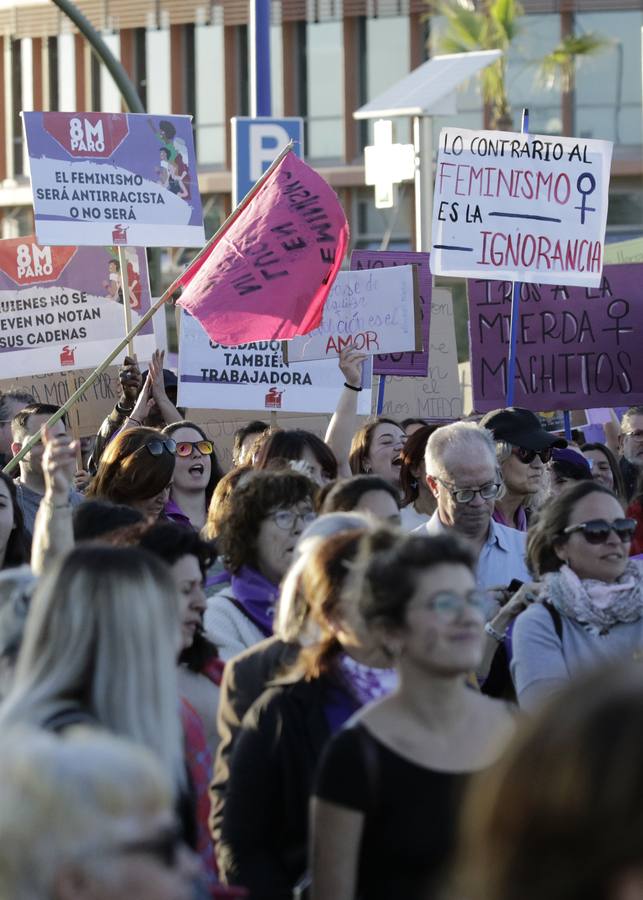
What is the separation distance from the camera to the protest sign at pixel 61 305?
10.3 meters

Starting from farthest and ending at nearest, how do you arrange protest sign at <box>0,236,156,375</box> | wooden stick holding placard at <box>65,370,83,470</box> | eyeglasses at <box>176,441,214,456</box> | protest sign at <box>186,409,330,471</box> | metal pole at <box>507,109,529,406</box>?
protest sign at <box>0,236,156,375</box> → protest sign at <box>186,409,330,471</box> → wooden stick holding placard at <box>65,370,83,470</box> → metal pole at <box>507,109,529,406</box> → eyeglasses at <box>176,441,214,456</box>

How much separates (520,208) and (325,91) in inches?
956

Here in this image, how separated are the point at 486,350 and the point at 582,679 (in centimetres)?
746

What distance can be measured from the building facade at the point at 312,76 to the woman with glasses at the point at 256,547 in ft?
83.4

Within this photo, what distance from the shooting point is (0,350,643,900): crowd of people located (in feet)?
4.72

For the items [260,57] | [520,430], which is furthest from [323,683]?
[260,57]

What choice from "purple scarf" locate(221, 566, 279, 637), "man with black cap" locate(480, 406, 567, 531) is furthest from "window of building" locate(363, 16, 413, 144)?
"purple scarf" locate(221, 566, 279, 637)

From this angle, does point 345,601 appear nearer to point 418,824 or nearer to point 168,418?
point 418,824

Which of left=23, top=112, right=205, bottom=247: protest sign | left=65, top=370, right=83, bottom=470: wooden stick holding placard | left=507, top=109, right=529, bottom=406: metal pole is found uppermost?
left=23, top=112, right=205, bottom=247: protest sign

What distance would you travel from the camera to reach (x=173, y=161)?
9.64 m

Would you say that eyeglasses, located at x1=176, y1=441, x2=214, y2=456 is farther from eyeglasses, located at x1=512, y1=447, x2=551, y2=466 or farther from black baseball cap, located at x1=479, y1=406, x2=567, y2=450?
eyeglasses, located at x1=512, y1=447, x2=551, y2=466

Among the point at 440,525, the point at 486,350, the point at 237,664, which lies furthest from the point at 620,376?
the point at 237,664

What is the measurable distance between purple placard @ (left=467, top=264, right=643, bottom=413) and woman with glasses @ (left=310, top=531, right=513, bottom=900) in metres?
5.64

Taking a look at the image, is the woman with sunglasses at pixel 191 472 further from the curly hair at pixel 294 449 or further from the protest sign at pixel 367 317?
the protest sign at pixel 367 317
